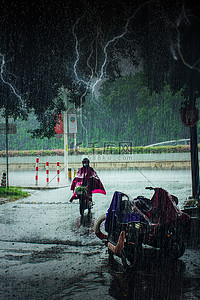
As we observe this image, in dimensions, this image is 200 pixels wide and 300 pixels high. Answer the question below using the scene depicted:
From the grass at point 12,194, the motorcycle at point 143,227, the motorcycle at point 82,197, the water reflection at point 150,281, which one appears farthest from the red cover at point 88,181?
the grass at point 12,194

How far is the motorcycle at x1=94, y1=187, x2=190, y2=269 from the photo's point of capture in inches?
169

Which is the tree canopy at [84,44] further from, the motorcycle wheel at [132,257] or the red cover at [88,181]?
the motorcycle wheel at [132,257]

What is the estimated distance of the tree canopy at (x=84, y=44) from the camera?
816cm

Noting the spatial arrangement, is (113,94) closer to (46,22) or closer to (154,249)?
(46,22)

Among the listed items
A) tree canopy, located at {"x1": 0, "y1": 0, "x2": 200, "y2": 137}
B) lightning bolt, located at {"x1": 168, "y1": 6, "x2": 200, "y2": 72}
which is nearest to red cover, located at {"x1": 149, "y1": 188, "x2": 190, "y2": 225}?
lightning bolt, located at {"x1": 168, "y1": 6, "x2": 200, "y2": 72}

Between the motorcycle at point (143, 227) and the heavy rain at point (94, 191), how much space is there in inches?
0.6

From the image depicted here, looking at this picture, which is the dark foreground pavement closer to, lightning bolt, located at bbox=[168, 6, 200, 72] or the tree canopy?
lightning bolt, located at bbox=[168, 6, 200, 72]

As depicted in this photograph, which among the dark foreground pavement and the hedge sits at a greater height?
the hedge

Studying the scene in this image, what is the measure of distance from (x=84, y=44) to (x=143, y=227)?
7051 mm

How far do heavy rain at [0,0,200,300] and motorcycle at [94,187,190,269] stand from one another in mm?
15

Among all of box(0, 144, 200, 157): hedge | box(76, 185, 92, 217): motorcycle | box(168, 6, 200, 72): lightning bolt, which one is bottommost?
box(76, 185, 92, 217): motorcycle

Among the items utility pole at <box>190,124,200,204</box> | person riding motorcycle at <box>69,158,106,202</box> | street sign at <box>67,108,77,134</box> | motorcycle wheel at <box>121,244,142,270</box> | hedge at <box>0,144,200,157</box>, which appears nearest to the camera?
motorcycle wheel at <box>121,244,142,270</box>

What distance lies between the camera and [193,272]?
414 cm

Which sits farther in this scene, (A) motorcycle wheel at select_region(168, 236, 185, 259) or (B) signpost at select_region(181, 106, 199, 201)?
(B) signpost at select_region(181, 106, 199, 201)
